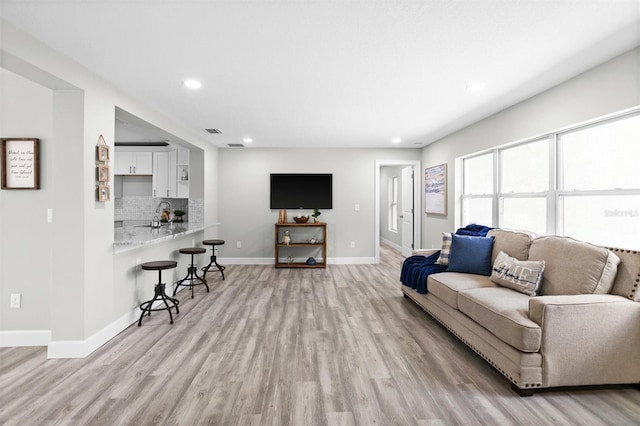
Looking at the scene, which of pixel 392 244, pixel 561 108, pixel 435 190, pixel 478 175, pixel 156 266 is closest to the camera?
pixel 561 108

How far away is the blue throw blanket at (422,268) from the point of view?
134 inches

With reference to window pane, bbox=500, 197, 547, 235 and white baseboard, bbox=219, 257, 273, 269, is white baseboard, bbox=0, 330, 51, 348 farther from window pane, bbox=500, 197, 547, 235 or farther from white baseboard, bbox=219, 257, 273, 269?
window pane, bbox=500, 197, 547, 235

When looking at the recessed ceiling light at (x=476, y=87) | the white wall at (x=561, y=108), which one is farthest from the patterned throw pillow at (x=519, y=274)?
the recessed ceiling light at (x=476, y=87)

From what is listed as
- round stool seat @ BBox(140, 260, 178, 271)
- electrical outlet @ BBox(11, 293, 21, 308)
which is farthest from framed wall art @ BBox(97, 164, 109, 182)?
electrical outlet @ BBox(11, 293, 21, 308)

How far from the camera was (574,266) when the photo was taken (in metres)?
2.34

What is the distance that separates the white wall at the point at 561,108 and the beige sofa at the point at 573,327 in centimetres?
115

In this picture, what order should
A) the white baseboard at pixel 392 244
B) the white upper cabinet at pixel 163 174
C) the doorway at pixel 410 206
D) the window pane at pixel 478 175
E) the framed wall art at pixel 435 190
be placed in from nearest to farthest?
the window pane at pixel 478 175, the framed wall art at pixel 435 190, the white upper cabinet at pixel 163 174, the doorway at pixel 410 206, the white baseboard at pixel 392 244

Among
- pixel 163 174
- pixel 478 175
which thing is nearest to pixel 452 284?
pixel 478 175

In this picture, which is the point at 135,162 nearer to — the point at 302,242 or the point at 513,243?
the point at 302,242

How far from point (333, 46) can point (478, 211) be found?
344 centimetres

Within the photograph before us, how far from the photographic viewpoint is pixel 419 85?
2920 mm

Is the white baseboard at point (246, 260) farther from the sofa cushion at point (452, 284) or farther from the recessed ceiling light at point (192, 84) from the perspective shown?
the recessed ceiling light at point (192, 84)

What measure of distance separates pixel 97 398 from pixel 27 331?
141 cm

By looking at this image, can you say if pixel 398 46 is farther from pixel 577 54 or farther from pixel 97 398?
pixel 97 398
